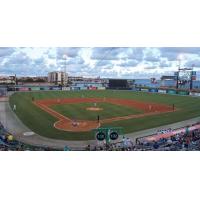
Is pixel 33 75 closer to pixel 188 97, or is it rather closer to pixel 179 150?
pixel 179 150

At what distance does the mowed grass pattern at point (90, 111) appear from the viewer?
15356mm

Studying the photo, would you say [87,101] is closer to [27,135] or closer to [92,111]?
[92,111]

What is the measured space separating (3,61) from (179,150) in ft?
29.3

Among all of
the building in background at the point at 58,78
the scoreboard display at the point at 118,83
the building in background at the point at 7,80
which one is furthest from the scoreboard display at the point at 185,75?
the building in background at the point at 7,80

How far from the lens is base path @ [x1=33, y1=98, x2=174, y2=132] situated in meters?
14.4

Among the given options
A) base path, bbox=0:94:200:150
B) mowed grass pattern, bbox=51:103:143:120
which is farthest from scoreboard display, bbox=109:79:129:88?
base path, bbox=0:94:200:150

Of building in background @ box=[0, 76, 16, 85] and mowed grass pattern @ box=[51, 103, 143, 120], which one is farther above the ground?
building in background @ box=[0, 76, 16, 85]

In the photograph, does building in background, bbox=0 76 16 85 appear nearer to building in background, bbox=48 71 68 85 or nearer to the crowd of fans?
building in background, bbox=48 71 68 85

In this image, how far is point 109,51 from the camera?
13.3 m

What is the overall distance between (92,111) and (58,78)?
9.65 feet

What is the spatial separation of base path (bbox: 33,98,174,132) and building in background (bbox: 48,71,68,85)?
5.72 feet

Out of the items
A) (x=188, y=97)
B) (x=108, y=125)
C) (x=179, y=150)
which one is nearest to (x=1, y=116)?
(x=108, y=125)

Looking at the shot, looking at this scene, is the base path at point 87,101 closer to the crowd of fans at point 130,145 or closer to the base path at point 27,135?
the base path at point 27,135

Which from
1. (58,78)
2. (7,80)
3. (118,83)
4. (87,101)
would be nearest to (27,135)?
(7,80)
